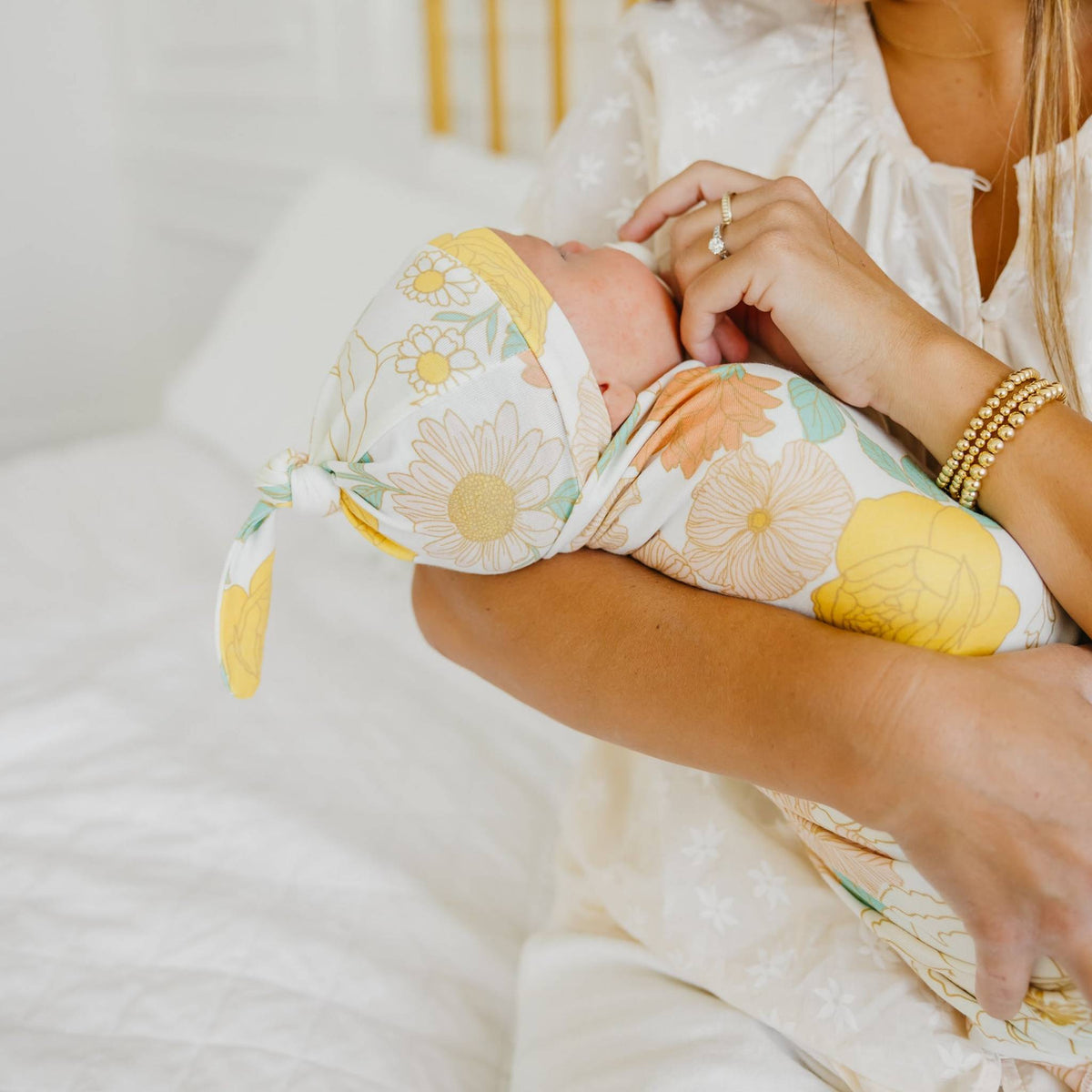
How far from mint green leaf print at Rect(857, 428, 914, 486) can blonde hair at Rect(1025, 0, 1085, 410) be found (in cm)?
15

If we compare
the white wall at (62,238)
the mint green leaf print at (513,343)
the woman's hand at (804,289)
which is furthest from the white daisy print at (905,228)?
the white wall at (62,238)

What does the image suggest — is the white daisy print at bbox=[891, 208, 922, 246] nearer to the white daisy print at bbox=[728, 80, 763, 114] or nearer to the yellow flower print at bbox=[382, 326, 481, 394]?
the white daisy print at bbox=[728, 80, 763, 114]

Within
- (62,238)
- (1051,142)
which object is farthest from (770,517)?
(62,238)

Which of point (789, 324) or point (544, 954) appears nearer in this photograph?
point (789, 324)

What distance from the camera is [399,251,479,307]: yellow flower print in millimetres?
720

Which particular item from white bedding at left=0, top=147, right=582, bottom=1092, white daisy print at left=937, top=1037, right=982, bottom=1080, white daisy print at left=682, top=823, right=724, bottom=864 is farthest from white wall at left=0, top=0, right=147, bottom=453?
white daisy print at left=937, top=1037, right=982, bottom=1080

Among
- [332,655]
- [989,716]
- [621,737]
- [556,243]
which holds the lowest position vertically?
[332,655]

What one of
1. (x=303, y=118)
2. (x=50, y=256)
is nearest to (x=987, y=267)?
(x=303, y=118)

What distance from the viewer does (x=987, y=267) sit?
0.84 m

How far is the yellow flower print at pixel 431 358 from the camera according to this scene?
2.27ft

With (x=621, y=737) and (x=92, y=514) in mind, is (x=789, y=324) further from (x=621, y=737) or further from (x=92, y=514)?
(x=92, y=514)

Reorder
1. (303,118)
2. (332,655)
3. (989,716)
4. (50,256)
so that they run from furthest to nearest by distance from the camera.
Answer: (50,256), (303,118), (332,655), (989,716)

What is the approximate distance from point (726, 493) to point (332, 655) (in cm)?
77

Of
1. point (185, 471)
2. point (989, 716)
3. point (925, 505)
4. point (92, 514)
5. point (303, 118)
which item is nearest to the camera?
point (989, 716)
